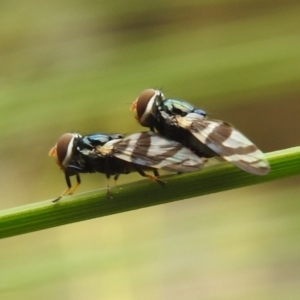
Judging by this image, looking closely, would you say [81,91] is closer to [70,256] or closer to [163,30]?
[70,256]

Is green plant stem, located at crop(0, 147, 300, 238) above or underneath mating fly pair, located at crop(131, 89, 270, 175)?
underneath

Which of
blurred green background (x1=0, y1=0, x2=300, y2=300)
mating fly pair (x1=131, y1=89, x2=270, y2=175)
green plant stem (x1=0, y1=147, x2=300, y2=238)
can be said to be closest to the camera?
green plant stem (x1=0, y1=147, x2=300, y2=238)

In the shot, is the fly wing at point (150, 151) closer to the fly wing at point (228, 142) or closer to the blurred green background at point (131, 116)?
the fly wing at point (228, 142)

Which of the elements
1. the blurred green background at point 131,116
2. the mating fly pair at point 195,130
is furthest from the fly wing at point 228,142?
the blurred green background at point 131,116

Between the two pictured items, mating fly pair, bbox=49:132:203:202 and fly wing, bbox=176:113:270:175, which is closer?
fly wing, bbox=176:113:270:175

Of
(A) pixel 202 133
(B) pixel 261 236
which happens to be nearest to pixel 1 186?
(B) pixel 261 236

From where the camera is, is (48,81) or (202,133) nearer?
(202,133)

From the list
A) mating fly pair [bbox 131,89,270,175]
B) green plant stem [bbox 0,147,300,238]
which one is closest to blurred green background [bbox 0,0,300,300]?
mating fly pair [bbox 131,89,270,175]

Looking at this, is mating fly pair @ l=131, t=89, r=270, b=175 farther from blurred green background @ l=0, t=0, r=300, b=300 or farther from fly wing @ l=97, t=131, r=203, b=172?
blurred green background @ l=0, t=0, r=300, b=300
